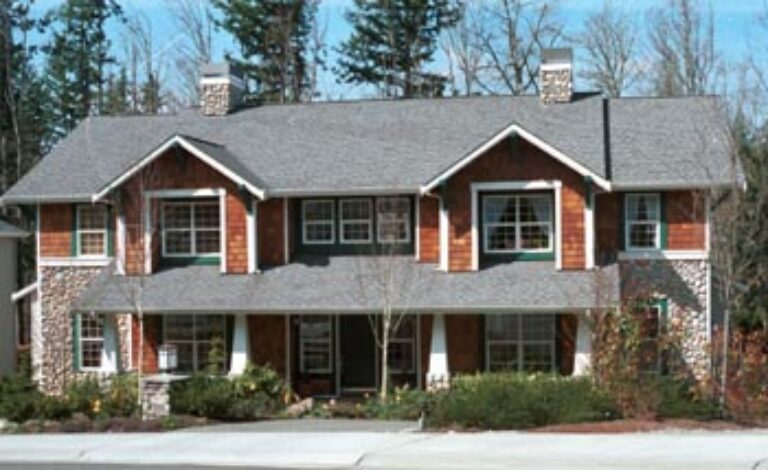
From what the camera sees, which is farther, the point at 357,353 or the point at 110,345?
the point at 357,353

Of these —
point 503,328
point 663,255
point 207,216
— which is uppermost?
point 207,216

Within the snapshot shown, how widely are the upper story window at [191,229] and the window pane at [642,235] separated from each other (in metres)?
9.80

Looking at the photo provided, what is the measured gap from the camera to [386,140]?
111 feet

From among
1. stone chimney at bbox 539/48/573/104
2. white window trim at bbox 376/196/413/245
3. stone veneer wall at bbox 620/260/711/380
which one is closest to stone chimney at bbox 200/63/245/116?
white window trim at bbox 376/196/413/245

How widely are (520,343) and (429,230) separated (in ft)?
11.2

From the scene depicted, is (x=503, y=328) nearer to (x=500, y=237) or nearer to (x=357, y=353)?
(x=500, y=237)

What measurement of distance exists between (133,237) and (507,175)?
Answer: 901 centimetres

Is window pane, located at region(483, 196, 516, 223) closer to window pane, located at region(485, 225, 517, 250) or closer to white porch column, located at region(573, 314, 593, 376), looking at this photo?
window pane, located at region(485, 225, 517, 250)

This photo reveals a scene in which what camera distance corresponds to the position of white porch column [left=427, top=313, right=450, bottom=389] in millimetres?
29703

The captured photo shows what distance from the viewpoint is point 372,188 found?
31.7m

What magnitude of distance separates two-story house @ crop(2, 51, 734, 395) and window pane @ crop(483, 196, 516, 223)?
0.05 m

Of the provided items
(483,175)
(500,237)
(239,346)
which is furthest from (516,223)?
(239,346)

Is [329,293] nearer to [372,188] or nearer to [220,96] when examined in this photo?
[372,188]

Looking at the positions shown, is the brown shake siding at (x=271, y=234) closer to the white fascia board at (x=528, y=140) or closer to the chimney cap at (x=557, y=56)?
the white fascia board at (x=528, y=140)
